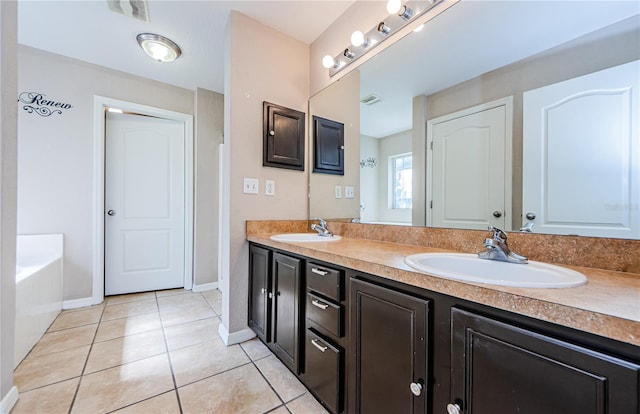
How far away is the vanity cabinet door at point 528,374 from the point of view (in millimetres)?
478

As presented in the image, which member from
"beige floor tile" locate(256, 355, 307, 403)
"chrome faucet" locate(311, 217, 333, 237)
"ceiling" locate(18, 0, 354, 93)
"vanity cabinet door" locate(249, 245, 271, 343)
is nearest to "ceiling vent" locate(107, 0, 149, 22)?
"ceiling" locate(18, 0, 354, 93)

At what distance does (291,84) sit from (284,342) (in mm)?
1945

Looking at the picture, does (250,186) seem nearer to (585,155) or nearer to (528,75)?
(528,75)

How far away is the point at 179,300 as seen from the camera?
108 inches

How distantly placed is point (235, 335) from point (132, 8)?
247 centimetres

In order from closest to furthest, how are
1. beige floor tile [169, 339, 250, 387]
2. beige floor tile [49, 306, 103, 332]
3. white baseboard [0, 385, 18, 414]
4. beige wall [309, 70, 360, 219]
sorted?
1. white baseboard [0, 385, 18, 414]
2. beige floor tile [169, 339, 250, 387]
3. beige wall [309, 70, 360, 219]
4. beige floor tile [49, 306, 103, 332]

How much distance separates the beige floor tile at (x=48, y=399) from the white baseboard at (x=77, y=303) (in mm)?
1380

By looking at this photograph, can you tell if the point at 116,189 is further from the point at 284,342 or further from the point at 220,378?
the point at 284,342

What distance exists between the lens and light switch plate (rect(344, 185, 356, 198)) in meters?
1.92

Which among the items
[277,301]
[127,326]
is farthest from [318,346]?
[127,326]

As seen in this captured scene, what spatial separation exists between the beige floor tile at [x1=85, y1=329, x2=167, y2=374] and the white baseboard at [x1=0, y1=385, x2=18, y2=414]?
281mm

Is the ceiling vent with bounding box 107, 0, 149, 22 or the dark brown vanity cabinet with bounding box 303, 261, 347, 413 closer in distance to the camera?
the dark brown vanity cabinet with bounding box 303, 261, 347, 413

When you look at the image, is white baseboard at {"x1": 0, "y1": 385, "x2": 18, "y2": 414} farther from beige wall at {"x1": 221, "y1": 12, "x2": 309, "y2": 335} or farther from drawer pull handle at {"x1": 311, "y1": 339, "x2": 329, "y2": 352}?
drawer pull handle at {"x1": 311, "y1": 339, "x2": 329, "y2": 352}

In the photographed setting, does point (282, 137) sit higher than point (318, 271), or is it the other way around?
point (282, 137)
